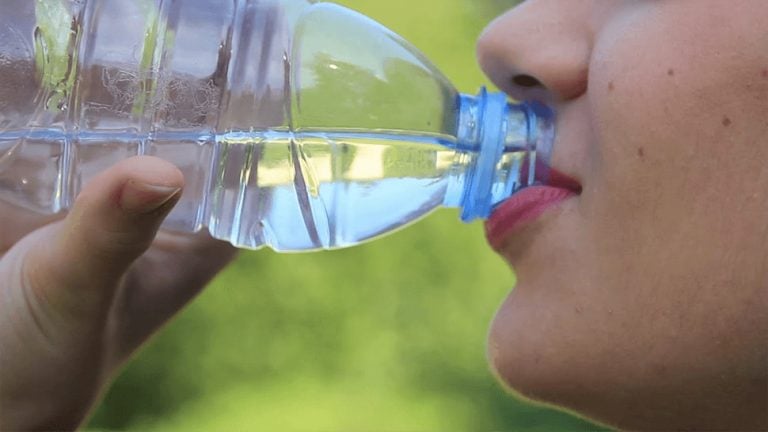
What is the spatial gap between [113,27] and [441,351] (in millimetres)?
1225

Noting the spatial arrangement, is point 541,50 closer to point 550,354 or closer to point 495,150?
point 495,150

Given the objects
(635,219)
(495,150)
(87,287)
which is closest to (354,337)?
(87,287)

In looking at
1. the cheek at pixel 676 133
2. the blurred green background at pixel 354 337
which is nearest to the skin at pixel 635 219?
the cheek at pixel 676 133

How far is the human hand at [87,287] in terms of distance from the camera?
69 centimetres

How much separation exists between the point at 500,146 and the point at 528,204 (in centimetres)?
5

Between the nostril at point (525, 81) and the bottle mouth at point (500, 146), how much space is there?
16 mm

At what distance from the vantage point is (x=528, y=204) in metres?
0.74

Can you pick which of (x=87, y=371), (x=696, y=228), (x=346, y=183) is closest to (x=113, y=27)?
(x=346, y=183)

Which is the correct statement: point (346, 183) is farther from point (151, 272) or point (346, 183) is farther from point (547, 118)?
point (151, 272)

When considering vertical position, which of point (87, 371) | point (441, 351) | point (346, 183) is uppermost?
point (346, 183)

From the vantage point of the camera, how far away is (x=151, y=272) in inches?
40.0

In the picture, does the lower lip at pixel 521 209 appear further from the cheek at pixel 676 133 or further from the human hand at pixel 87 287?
the human hand at pixel 87 287

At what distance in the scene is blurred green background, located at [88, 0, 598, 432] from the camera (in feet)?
6.10

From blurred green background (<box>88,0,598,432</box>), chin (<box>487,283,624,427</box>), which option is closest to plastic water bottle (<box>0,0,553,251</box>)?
chin (<box>487,283,624,427</box>)
